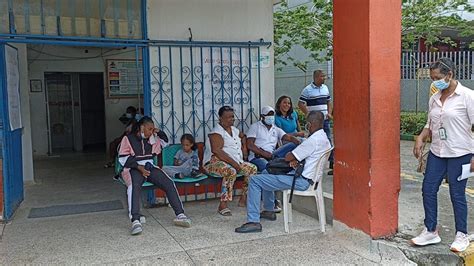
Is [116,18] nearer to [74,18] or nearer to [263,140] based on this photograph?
[74,18]

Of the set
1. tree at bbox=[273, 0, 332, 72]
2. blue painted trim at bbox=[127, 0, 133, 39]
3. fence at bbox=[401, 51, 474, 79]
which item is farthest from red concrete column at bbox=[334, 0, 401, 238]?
fence at bbox=[401, 51, 474, 79]

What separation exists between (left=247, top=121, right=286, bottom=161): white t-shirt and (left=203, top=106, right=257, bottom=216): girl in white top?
0.29 metres

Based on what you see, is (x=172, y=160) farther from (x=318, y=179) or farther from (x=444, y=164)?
(x=444, y=164)

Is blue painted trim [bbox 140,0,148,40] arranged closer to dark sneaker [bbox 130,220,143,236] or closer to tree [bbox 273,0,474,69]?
dark sneaker [bbox 130,220,143,236]

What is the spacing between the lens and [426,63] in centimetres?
1327

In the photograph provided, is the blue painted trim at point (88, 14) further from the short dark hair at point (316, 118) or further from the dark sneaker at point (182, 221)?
the short dark hair at point (316, 118)

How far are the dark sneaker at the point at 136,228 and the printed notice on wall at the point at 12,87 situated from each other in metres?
1.95

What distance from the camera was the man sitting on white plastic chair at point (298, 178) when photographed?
15.0 ft

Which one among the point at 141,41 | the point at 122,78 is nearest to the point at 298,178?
the point at 141,41

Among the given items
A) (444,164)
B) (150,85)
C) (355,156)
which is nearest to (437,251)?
(444,164)

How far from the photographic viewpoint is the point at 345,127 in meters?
4.36

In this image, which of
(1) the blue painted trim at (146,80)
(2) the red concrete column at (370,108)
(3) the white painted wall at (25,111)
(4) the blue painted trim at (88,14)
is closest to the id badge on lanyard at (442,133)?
(2) the red concrete column at (370,108)

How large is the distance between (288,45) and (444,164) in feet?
34.1

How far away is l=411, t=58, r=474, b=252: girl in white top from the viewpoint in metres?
3.92
